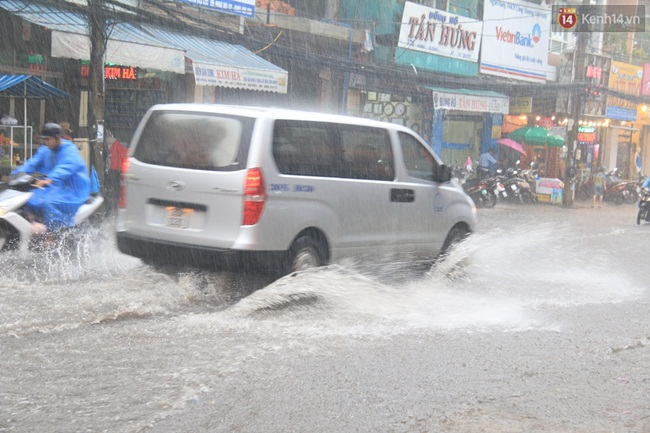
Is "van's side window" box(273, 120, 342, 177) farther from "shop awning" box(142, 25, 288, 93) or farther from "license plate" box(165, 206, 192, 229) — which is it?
"shop awning" box(142, 25, 288, 93)

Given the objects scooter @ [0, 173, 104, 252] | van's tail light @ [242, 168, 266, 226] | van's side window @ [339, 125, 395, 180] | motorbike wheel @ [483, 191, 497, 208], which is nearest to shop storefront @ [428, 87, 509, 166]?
motorbike wheel @ [483, 191, 497, 208]

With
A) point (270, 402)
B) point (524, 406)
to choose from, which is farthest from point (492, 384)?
point (270, 402)

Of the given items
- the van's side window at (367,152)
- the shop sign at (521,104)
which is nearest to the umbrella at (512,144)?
the shop sign at (521,104)

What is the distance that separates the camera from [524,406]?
14.7 feet

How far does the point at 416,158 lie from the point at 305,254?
1.98 m

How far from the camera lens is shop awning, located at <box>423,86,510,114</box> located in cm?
2386

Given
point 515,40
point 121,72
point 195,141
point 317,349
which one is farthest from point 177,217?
point 515,40

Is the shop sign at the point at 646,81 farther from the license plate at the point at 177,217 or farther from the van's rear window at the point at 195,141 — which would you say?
A: the license plate at the point at 177,217

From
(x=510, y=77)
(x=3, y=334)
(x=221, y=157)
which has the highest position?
(x=510, y=77)

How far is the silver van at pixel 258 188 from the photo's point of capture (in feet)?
21.7

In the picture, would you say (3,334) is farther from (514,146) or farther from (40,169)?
(514,146)

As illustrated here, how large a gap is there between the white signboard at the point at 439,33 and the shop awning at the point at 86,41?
33.7 ft

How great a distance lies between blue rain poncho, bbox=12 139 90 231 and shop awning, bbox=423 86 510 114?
54.2 feet

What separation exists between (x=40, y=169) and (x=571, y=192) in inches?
795
